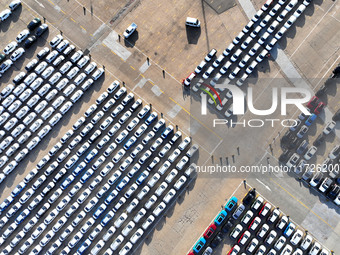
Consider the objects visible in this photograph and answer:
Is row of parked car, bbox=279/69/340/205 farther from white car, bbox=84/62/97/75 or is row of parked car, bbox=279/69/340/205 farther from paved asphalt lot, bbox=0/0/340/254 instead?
white car, bbox=84/62/97/75

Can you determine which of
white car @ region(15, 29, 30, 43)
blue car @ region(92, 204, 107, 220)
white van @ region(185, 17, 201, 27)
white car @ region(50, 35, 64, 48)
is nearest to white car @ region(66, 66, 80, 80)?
white car @ region(50, 35, 64, 48)

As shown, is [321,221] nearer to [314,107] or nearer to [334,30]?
[314,107]

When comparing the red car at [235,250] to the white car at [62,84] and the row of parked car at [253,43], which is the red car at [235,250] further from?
the white car at [62,84]

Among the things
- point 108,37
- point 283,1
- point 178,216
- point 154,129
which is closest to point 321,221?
point 178,216

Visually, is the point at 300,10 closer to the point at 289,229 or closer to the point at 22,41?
the point at 289,229

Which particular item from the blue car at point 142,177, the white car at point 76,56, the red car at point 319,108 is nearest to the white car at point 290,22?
the red car at point 319,108
